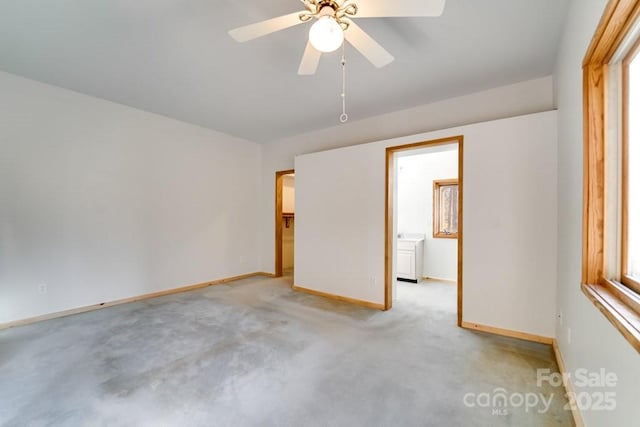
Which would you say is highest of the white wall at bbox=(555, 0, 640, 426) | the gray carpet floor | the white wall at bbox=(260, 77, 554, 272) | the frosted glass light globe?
the white wall at bbox=(260, 77, 554, 272)

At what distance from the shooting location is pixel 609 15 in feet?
3.68

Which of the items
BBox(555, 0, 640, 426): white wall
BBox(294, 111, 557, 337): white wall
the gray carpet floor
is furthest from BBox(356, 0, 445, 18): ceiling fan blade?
the gray carpet floor

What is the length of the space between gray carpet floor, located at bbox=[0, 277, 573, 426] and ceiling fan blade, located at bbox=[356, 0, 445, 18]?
2.38 meters

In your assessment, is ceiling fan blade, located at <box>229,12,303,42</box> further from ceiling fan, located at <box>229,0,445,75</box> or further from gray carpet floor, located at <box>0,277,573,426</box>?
gray carpet floor, located at <box>0,277,573,426</box>

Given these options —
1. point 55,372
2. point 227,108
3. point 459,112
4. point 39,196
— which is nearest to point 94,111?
point 39,196

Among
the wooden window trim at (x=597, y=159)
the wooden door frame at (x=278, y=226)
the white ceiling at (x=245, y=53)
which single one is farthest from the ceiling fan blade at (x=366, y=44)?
the wooden door frame at (x=278, y=226)

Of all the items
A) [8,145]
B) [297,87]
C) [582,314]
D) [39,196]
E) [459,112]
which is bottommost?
[582,314]

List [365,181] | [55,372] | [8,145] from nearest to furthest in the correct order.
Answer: [55,372]
[8,145]
[365,181]

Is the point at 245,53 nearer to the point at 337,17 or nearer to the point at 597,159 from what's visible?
the point at 337,17

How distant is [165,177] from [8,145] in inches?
64.1

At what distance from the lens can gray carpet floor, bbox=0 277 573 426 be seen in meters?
1.61

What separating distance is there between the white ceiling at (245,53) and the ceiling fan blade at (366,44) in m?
0.45

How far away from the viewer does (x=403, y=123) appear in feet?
12.5

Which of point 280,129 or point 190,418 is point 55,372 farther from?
point 280,129
